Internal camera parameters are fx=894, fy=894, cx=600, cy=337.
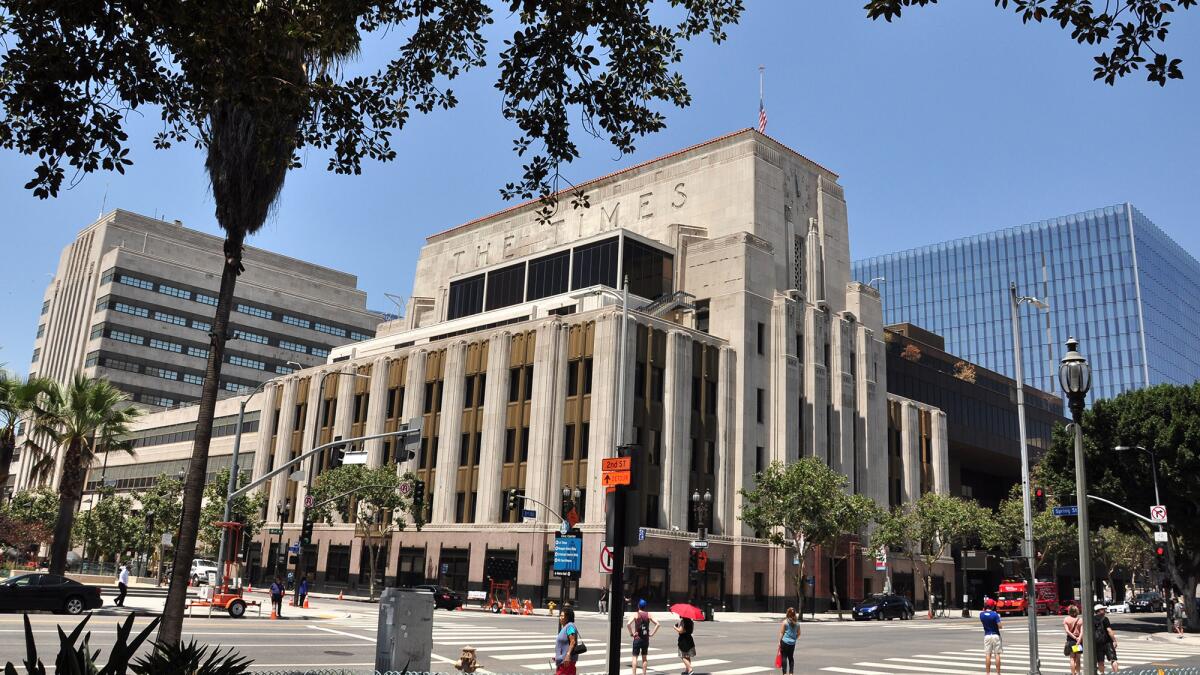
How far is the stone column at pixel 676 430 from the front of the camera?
2199 inches

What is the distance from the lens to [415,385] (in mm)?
67188

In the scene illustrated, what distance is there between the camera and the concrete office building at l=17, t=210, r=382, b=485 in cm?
10694

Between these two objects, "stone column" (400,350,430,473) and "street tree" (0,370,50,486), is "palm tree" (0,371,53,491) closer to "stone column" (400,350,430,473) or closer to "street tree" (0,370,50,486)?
"street tree" (0,370,50,486)

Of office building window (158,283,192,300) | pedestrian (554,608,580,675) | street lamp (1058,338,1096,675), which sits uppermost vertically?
office building window (158,283,192,300)

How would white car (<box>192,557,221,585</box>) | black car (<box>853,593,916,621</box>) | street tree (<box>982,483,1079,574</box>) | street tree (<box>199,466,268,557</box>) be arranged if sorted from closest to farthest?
white car (<box>192,557,221,585</box>) → black car (<box>853,593,916,621</box>) → street tree (<box>199,466,268,557</box>) → street tree (<box>982,483,1079,574</box>)

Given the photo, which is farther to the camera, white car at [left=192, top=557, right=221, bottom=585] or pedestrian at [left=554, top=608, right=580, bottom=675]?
white car at [left=192, top=557, right=221, bottom=585]

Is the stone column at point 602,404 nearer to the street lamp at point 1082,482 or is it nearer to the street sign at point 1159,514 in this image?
the street sign at point 1159,514

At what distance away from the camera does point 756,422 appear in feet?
202

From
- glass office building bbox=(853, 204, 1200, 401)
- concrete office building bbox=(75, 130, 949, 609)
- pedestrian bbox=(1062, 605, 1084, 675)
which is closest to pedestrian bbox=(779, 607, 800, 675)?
pedestrian bbox=(1062, 605, 1084, 675)

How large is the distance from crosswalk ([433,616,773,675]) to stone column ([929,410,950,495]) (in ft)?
172

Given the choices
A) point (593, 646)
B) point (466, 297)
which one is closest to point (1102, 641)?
point (593, 646)

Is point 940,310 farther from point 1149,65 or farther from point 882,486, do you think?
point 1149,65

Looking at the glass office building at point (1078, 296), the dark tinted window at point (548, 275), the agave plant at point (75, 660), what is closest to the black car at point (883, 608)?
the dark tinted window at point (548, 275)

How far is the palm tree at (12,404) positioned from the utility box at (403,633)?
1188 inches
